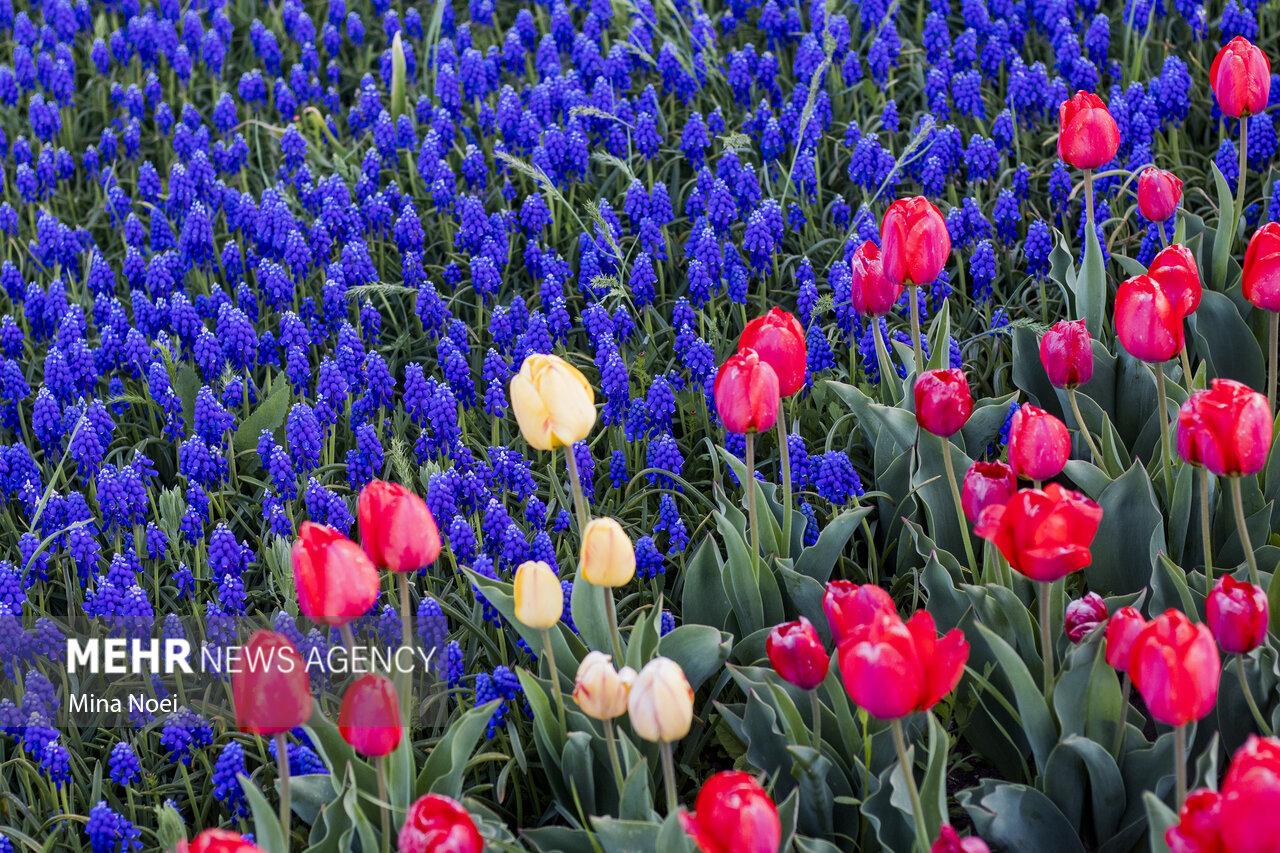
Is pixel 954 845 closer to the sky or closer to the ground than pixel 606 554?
closer to the ground

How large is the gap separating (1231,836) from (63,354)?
127 inches

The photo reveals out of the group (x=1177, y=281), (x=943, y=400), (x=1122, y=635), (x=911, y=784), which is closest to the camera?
(x=911, y=784)

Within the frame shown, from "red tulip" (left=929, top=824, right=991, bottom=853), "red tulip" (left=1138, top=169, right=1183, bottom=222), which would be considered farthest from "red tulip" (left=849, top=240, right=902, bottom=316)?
"red tulip" (left=929, top=824, right=991, bottom=853)

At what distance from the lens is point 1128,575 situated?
2859 millimetres

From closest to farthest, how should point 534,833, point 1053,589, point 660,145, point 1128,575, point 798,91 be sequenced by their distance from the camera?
point 534,833, point 1053,589, point 1128,575, point 798,91, point 660,145

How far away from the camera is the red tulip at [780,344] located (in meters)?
2.50

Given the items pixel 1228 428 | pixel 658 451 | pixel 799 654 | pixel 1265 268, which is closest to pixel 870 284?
pixel 658 451

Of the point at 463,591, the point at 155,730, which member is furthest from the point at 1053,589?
the point at 155,730

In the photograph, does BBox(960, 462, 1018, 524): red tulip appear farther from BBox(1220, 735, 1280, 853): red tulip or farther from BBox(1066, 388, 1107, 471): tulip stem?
BBox(1220, 735, 1280, 853): red tulip

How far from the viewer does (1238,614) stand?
2.08 meters

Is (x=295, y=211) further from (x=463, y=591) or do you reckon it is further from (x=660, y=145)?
(x=463, y=591)

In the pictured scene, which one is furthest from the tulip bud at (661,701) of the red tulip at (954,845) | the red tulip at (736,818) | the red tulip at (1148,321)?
the red tulip at (1148,321)

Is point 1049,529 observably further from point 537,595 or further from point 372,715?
point 372,715

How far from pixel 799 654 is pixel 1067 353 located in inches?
39.9
